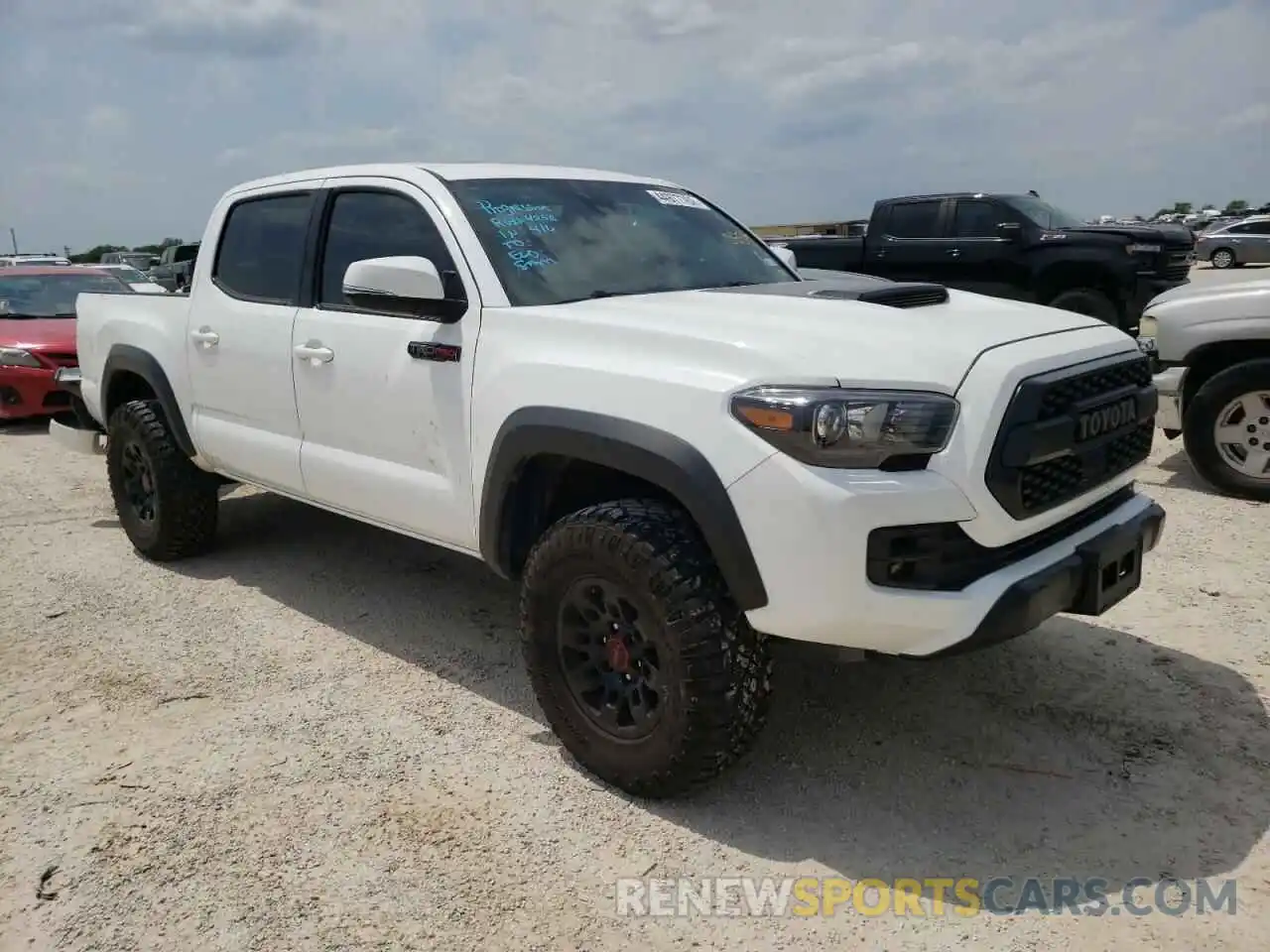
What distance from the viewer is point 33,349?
950 centimetres

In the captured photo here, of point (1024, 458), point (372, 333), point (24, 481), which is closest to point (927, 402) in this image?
point (1024, 458)

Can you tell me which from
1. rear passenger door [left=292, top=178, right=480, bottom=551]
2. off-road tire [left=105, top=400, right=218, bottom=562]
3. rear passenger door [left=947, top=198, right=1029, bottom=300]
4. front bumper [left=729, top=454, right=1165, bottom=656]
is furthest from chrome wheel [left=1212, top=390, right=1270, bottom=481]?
rear passenger door [left=947, top=198, right=1029, bottom=300]

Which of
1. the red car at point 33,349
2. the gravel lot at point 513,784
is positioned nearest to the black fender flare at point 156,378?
the gravel lot at point 513,784

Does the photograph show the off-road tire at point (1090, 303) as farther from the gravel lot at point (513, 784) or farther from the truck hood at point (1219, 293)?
the gravel lot at point (513, 784)

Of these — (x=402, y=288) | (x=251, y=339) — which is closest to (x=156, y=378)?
(x=251, y=339)

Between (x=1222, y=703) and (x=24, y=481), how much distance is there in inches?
301

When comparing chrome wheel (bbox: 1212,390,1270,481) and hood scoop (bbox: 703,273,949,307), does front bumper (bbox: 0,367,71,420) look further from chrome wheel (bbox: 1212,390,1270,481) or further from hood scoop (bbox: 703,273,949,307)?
chrome wheel (bbox: 1212,390,1270,481)

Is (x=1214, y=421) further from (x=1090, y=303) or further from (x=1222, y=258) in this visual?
(x=1222, y=258)

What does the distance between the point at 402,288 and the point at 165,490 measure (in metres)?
2.54

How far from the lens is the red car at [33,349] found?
9508 millimetres

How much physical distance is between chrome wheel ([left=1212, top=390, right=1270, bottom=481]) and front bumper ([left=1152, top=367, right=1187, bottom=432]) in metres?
0.27

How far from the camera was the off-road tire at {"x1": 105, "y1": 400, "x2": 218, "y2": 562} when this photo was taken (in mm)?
5207

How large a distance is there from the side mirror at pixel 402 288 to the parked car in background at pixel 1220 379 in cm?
461

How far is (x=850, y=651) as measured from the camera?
113 inches
